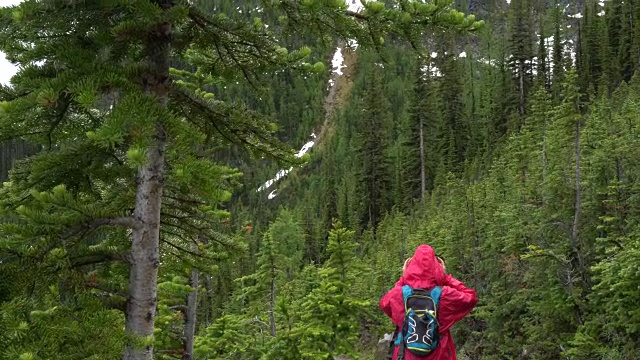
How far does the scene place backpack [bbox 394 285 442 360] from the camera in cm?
532

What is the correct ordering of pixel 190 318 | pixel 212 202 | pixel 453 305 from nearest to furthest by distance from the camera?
pixel 212 202 → pixel 453 305 → pixel 190 318

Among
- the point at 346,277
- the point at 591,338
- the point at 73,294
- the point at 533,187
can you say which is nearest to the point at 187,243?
the point at 73,294

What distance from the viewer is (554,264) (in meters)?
11.3

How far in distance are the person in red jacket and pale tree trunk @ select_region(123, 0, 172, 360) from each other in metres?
2.53

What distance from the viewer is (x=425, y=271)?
18.0 feet

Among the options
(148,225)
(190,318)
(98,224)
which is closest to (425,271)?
(148,225)

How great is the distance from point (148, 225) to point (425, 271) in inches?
108

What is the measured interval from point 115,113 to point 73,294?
4.64ft

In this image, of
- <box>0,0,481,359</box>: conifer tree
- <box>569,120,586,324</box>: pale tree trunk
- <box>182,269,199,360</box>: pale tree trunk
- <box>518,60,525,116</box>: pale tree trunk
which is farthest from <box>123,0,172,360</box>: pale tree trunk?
<box>518,60,525,116</box>: pale tree trunk

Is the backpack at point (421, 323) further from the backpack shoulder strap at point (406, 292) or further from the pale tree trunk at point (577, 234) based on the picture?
the pale tree trunk at point (577, 234)

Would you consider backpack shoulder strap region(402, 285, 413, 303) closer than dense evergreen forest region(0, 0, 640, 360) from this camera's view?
No

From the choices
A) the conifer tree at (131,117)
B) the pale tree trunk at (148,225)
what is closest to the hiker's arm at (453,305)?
the conifer tree at (131,117)

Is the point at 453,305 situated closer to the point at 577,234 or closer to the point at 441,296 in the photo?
the point at 441,296

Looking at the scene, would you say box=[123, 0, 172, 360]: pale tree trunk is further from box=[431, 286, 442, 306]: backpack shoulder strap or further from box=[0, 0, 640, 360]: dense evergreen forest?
box=[431, 286, 442, 306]: backpack shoulder strap
